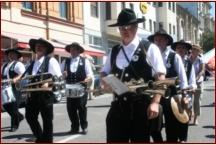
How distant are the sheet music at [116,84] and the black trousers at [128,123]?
0.16m

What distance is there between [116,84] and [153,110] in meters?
0.48

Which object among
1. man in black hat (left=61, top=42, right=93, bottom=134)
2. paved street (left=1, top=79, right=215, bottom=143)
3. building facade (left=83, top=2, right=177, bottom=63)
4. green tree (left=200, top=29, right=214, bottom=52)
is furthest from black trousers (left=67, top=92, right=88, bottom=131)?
green tree (left=200, top=29, right=214, bottom=52)

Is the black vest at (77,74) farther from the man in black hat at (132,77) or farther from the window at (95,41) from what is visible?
the window at (95,41)

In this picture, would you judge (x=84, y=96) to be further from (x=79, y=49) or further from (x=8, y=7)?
(x=8, y=7)

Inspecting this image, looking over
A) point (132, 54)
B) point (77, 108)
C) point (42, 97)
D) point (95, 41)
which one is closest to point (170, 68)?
point (132, 54)

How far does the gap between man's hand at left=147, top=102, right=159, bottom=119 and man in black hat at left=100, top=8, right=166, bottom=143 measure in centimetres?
2

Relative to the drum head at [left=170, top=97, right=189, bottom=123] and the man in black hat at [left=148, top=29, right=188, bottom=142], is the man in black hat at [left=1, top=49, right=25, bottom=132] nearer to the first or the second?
the man in black hat at [left=148, top=29, right=188, bottom=142]

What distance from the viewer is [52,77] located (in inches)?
245

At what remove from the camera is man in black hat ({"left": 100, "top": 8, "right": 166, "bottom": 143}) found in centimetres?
404

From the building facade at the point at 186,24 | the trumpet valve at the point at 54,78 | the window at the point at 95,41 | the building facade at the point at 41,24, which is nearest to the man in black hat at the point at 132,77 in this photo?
the trumpet valve at the point at 54,78

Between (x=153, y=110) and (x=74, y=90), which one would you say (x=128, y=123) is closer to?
(x=153, y=110)

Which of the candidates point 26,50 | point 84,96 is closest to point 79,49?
point 84,96

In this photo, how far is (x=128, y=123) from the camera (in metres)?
4.10

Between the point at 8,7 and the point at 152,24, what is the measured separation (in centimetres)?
2436
